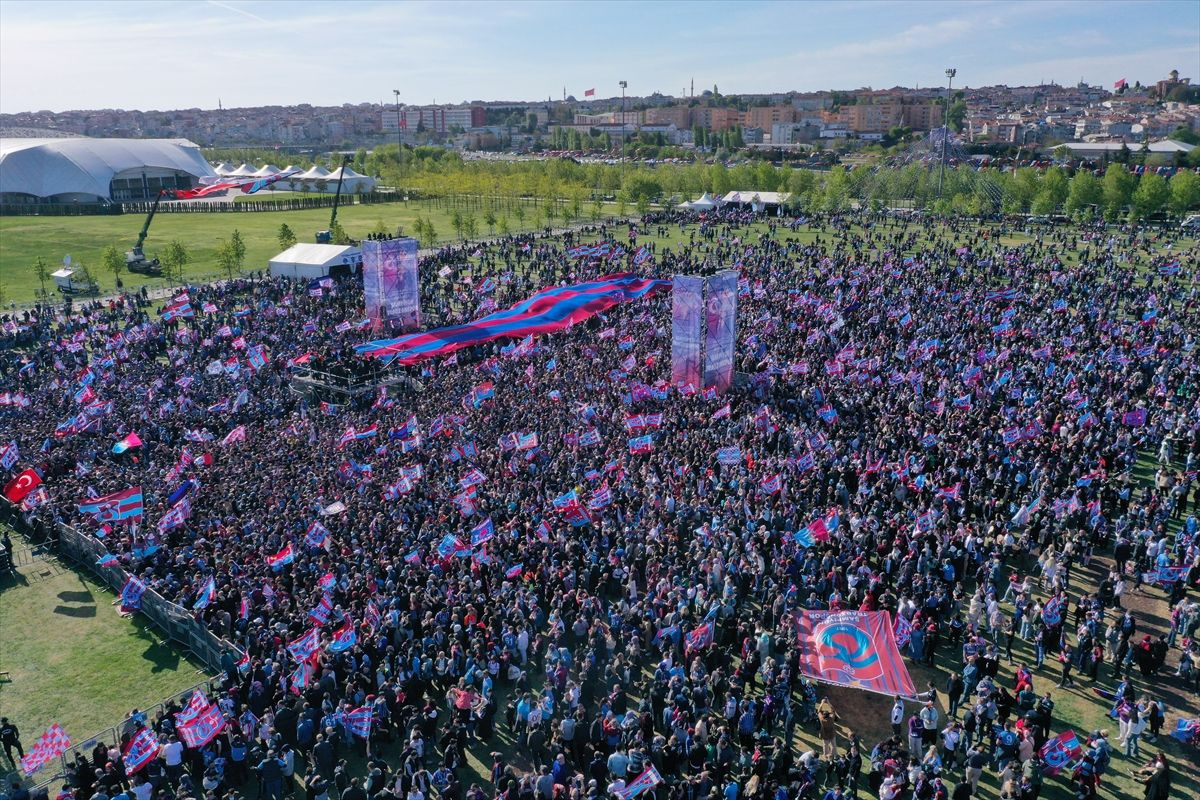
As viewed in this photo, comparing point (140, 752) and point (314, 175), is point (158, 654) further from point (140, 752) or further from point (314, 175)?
point (314, 175)

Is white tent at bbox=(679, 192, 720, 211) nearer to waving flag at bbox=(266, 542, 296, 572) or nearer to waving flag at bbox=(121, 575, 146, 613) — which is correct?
waving flag at bbox=(266, 542, 296, 572)

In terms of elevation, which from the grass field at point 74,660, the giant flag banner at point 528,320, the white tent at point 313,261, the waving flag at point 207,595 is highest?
the white tent at point 313,261

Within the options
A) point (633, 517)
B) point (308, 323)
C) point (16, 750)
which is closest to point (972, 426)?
point (633, 517)

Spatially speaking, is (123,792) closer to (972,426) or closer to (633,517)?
(633,517)

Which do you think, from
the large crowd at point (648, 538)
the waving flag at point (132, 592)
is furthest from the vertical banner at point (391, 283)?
the waving flag at point (132, 592)

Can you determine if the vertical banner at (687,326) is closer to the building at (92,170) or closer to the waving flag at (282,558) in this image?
the waving flag at (282,558)

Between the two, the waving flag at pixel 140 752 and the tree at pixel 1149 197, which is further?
the tree at pixel 1149 197
